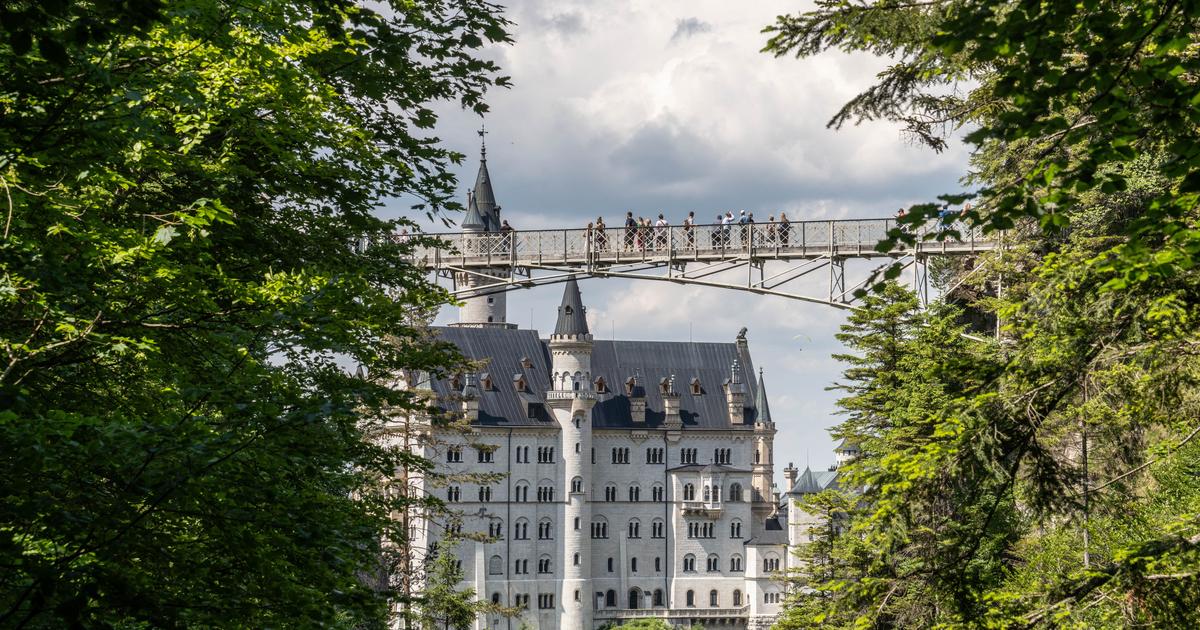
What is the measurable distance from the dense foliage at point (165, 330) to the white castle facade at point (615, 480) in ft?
260

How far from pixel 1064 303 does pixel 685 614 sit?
89.8 meters

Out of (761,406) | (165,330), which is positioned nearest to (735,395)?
(761,406)

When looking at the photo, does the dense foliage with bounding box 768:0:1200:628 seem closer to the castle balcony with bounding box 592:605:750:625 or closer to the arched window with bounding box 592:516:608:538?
the castle balcony with bounding box 592:605:750:625

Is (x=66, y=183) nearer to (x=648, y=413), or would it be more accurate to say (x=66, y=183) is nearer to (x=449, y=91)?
(x=449, y=91)

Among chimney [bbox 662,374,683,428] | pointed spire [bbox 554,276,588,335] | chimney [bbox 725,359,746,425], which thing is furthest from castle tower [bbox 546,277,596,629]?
chimney [bbox 725,359,746,425]

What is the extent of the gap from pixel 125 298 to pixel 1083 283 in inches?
313

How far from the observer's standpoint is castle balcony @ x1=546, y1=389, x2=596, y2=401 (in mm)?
99000

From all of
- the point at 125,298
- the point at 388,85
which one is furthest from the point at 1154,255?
the point at 388,85

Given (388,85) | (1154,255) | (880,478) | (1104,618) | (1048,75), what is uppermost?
(388,85)

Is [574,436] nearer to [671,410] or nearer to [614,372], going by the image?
→ [614,372]

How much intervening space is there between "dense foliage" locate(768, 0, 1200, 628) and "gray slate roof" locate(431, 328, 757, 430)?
76.5 metres

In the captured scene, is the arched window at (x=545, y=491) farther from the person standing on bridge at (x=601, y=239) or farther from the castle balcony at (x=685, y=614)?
the person standing on bridge at (x=601, y=239)

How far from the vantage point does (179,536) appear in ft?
37.9

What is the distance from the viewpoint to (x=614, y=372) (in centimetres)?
10488
